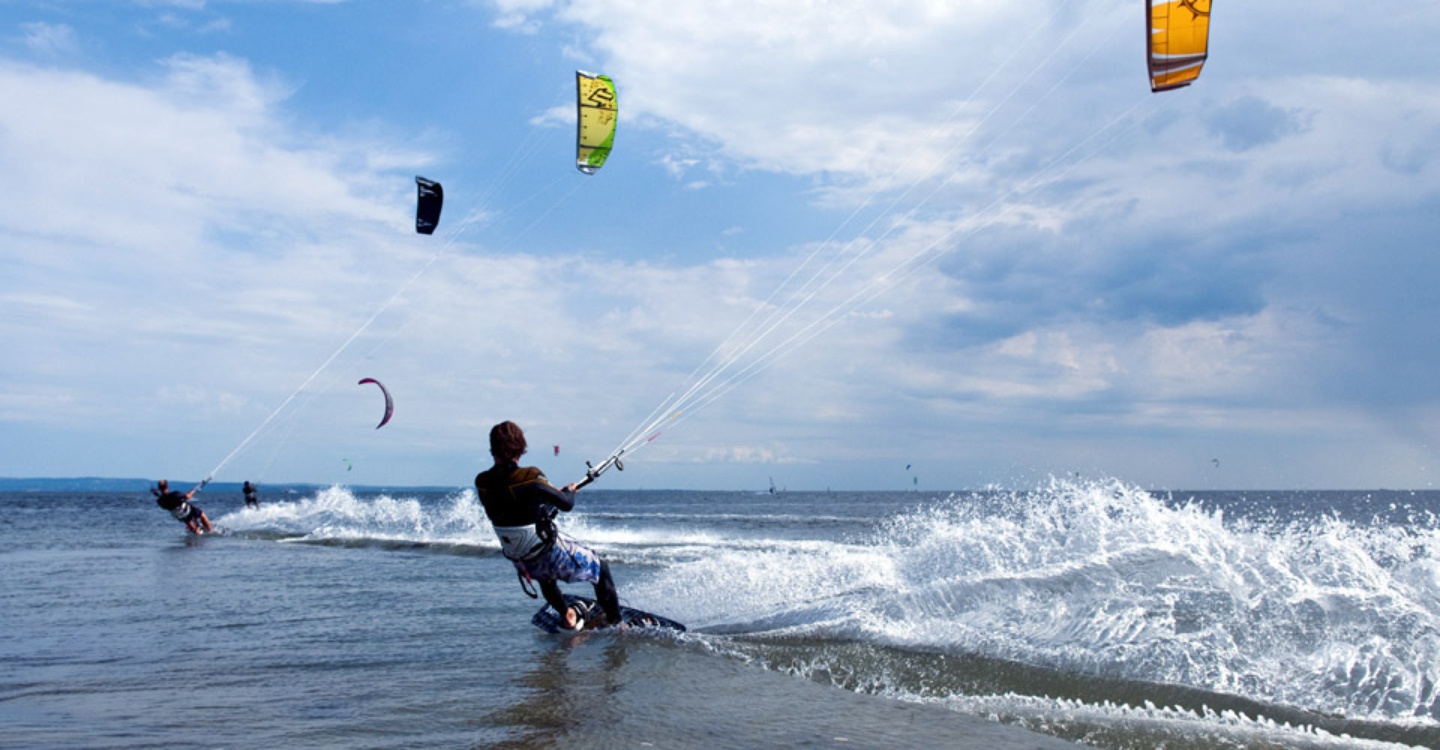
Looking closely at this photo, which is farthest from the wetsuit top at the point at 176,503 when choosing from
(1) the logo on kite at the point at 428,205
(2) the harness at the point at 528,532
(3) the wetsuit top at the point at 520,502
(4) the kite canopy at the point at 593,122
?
(3) the wetsuit top at the point at 520,502

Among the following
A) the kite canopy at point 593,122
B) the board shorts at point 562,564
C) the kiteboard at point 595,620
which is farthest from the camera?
→ the kite canopy at point 593,122

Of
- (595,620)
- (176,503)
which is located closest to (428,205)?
(595,620)

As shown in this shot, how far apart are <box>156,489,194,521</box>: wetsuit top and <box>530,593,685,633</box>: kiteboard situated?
2151 cm

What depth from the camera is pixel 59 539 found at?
87.8 feet

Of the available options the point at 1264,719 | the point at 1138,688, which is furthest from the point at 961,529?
the point at 1264,719

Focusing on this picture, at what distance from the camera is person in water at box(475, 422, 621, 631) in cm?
771

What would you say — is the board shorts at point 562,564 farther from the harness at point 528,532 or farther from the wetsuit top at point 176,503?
the wetsuit top at point 176,503

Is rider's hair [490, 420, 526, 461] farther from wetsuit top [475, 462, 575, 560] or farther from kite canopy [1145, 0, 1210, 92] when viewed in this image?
kite canopy [1145, 0, 1210, 92]

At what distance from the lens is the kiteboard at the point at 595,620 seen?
935cm

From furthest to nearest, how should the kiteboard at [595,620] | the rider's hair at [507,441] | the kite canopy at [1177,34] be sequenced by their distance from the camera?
the kite canopy at [1177,34], the kiteboard at [595,620], the rider's hair at [507,441]

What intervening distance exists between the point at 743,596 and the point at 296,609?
5.47 m

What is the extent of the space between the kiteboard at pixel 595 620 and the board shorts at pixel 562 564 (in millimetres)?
794

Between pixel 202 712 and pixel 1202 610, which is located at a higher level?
pixel 1202 610

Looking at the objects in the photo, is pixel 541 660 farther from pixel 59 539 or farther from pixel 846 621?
pixel 59 539
